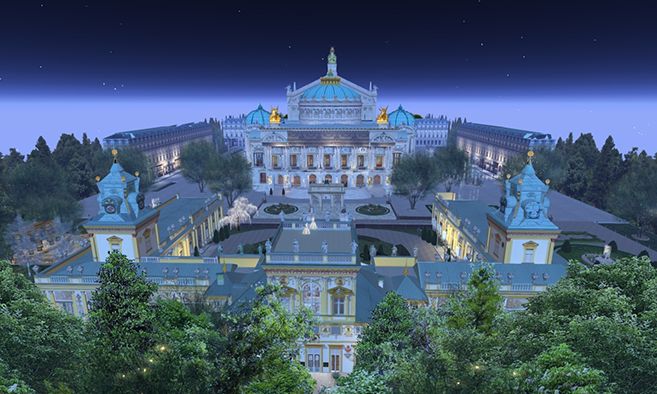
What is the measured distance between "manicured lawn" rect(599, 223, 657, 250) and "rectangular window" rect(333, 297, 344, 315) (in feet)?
203

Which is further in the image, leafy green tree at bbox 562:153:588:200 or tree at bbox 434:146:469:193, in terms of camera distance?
tree at bbox 434:146:469:193

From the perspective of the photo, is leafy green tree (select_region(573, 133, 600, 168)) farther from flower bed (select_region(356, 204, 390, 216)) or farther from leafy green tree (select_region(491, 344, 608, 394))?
leafy green tree (select_region(491, 344, 608, 394))

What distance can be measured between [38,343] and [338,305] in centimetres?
2183

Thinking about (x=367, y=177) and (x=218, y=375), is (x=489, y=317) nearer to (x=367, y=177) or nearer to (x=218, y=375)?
(x=218, y=375)

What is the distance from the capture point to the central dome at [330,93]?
120375 mm

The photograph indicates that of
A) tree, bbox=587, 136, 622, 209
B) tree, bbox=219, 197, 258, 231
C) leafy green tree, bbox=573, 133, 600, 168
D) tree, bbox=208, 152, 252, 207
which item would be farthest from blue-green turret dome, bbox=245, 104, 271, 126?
tree, bbox=587, 136, 622, 209

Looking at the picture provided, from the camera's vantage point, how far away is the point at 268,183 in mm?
108812

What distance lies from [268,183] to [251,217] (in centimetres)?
3051

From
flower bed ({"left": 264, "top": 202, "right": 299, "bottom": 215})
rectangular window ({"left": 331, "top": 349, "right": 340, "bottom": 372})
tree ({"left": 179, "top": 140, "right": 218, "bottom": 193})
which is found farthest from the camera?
tree ({"left": 179, "top": 140, "right": 218, "bottom": 193})

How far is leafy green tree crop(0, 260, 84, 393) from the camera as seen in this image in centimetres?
1769

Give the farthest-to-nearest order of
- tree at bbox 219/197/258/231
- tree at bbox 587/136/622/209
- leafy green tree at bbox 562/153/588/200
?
leafy green tree at bbox 562/153/588/200 < tree at bbox 587/136/622/209 < tree at bbox 219/197/258/231

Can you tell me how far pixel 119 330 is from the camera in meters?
17.4

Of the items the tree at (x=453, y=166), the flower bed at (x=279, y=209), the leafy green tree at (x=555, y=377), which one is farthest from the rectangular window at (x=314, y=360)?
the tree at (x=453, y=166)

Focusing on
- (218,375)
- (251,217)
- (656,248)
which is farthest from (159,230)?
(656,248)
